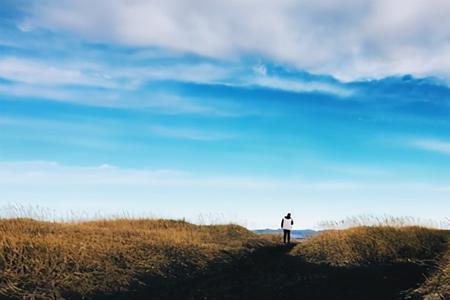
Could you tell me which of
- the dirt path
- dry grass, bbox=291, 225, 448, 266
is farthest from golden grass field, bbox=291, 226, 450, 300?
the dirt path

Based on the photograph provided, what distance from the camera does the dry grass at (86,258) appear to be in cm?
1820

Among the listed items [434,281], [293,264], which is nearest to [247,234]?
[293,264]

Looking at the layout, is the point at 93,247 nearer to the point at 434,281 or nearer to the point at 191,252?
the point at 191,252

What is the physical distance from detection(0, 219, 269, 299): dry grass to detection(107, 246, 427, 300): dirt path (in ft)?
4.68

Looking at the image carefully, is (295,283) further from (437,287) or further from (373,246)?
(373,246)

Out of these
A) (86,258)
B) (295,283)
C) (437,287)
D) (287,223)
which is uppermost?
(287,223)

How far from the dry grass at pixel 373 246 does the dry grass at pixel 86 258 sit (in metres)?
4.46

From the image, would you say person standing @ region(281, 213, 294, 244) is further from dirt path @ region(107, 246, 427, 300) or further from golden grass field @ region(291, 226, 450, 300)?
dirt path @ region(107, 246, 427, 300)

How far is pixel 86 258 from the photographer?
20.8 meters

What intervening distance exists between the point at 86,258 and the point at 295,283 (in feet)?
27.1

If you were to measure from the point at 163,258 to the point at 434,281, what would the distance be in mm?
11104

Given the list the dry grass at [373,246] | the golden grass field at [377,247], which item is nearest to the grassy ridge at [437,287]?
the golden grass field at [377,247]

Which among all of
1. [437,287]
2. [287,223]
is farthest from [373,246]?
[287,223]

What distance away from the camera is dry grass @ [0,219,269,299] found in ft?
59.7
